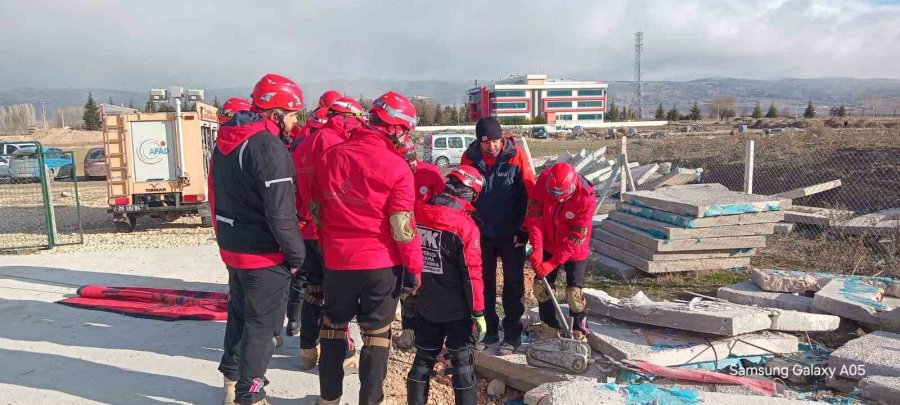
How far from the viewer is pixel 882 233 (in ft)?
26.2

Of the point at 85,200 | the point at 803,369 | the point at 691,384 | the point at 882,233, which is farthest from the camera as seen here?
the point at 85,200

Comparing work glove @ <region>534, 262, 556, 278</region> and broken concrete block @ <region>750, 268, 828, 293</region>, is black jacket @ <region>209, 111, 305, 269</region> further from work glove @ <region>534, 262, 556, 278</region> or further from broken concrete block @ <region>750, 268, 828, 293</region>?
broken concrete block @ <region>750, 268, 828, 293</region>

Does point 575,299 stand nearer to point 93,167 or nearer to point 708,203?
point 708,203

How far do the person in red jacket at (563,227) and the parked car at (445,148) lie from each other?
18.3 m

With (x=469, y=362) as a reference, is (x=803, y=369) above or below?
below

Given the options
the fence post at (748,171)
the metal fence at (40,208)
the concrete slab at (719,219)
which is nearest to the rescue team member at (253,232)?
the concrete slab at (719,219)

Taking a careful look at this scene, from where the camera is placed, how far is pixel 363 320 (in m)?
3.39

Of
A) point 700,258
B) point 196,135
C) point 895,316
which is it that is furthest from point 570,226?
point 196,135

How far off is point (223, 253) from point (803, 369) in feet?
13.9

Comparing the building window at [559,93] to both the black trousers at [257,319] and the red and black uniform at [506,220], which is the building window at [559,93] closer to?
the red and black uniform at [506,220]

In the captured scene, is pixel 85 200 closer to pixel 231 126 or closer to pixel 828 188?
pixel 231 126

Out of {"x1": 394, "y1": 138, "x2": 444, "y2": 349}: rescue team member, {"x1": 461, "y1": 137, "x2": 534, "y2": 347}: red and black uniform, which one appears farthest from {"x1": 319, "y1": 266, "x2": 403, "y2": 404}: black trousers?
{"x1": 461, "y1": 137, "x2": 534, "y2": 347}: red and black uniform

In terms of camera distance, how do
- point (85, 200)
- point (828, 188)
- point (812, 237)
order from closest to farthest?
point (812, 237)
point (828, 188)
point (85, 200)

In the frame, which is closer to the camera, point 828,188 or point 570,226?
point 570,226
